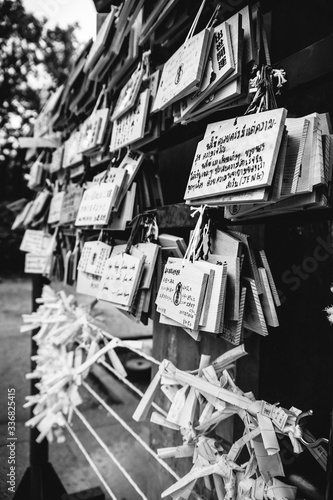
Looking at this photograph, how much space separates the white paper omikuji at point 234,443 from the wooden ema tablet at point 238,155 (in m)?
0.32

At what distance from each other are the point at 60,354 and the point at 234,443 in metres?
1.15

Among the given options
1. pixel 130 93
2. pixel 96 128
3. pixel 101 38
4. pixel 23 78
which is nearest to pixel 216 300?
pixel 130 93

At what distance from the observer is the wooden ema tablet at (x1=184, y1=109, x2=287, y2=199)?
0.52m

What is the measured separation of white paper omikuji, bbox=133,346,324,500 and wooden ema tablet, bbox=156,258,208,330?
14 centimetres

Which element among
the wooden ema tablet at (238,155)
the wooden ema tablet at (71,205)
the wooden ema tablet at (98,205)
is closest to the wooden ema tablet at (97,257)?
the wooden ema tablet at (98,205)

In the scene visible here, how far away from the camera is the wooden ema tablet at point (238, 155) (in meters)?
0.52

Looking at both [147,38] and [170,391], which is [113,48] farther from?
[170,391]

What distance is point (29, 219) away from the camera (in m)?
1.93

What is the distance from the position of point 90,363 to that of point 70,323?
334 millimetres

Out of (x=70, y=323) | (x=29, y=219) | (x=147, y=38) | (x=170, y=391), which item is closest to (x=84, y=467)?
(x=70, y=323)

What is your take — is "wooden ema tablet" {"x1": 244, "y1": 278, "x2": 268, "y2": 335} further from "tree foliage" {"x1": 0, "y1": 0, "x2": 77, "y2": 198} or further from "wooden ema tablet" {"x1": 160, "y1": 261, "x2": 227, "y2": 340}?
"tree foliage" {"x1": 0, "y1": 0, "x2": 77, "y2": 198}

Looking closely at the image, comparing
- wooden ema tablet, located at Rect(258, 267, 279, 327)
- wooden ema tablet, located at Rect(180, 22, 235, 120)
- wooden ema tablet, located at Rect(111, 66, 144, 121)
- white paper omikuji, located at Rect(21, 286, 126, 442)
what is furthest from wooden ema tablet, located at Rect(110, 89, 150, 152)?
white paper omikuji, located at Rect(21, 286, 126, 442)

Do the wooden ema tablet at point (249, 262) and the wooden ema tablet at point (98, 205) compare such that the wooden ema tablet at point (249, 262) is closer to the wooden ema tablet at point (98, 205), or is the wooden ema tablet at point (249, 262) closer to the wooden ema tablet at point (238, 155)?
the wooden ema tablet at point (238, 155)

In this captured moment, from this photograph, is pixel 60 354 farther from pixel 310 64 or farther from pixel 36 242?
pixel 310 64
